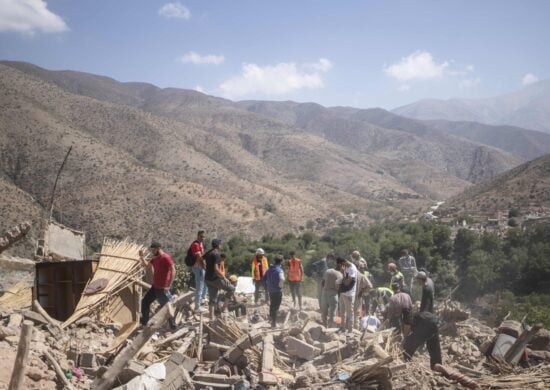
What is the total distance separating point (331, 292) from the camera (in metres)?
8.80

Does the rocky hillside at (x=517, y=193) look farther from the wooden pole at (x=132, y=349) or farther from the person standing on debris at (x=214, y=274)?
the wooden pole at (x=132, y=349)

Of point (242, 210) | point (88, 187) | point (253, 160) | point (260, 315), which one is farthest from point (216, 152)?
point (260, 315)

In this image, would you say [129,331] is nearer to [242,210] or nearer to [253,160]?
[242,210]

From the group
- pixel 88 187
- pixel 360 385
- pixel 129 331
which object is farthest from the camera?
pixel 88 187

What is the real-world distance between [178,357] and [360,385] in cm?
264

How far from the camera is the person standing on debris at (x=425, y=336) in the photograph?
705 cm

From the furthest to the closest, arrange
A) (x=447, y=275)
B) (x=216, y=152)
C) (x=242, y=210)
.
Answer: (x=216, y=152), (x=242, y=210), (x=447, y=275)

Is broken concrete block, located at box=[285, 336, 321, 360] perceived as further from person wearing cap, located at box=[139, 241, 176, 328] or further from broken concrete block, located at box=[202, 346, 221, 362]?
person wearing cap, located at box=[139, 241, 176, 328]

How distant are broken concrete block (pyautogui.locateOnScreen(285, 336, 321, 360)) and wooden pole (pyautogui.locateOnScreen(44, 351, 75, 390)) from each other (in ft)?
11.1

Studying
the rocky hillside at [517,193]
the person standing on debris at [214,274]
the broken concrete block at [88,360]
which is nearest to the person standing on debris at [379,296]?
the person standing on debris at [214,274]

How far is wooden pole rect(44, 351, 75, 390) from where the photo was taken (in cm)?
568

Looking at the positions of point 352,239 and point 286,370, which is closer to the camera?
point 286,370

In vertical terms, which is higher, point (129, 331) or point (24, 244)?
point (129, 331)

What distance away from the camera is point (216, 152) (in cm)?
7531
